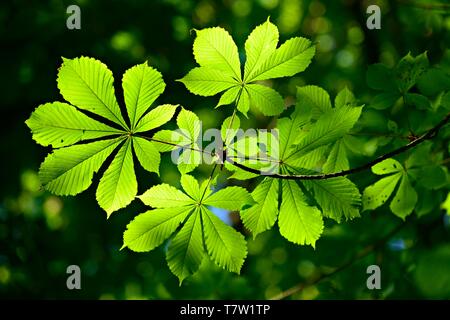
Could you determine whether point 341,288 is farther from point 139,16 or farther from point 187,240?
point 139,16

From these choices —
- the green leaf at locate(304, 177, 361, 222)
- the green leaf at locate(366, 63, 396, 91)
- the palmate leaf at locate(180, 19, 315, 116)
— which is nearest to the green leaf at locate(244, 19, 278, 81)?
the palmate leaf at locate(180, 19, 315, 116)

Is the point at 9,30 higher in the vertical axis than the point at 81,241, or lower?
higher

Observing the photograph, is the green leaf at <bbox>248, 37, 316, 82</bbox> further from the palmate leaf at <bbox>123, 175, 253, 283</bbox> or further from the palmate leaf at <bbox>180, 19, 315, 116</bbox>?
the palmate leaf at <bbox>123, 175, 253, 283</bbox>

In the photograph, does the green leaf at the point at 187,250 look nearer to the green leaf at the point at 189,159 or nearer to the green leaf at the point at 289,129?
the green leaf at the point at 189,159

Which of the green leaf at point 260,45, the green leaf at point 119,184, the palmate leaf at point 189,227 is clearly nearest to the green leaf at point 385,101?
the green leaf at point 260,45

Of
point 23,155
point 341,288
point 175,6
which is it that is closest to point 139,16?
point 175,6

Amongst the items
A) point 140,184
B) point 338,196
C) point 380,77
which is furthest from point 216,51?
point 140,184
